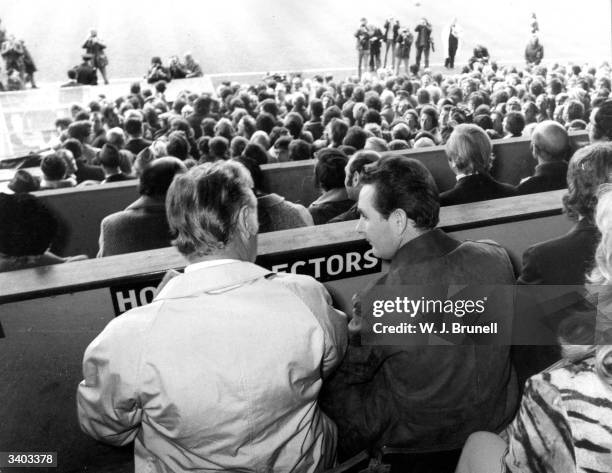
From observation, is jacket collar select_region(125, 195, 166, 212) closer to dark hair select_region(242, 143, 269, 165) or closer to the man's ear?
dark hair select_region(242, 143, 269, 165)

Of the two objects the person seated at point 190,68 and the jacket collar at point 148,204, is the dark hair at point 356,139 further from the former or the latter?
the person seated at point 190,68

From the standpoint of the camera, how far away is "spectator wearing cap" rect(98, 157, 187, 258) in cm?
349

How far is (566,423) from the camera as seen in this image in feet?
3.47

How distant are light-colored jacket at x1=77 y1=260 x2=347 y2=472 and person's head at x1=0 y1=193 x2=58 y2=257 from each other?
1268mm

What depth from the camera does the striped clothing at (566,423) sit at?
1.03 m

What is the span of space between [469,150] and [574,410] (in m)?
2.83

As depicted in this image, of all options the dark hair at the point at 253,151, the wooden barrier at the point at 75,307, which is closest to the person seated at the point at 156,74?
the dark hair at the point at 253,151

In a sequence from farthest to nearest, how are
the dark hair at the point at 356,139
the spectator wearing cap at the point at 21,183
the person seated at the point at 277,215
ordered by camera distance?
the dark hair at the point at 356,139 < the spectator wearing cap at the point at 21,183 < the person seated at the point at 277,215

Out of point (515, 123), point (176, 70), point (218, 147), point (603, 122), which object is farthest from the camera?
point (176, 70)

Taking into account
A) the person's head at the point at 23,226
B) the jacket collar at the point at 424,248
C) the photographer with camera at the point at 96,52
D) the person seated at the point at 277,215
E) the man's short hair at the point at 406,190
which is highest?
the photographer with camera at the point at 96,52

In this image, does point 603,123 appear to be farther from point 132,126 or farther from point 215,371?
point 132,126

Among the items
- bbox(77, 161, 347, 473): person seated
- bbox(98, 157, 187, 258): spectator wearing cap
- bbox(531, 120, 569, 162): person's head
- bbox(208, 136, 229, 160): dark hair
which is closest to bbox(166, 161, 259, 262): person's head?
bbox(77, 161, 347, 473): person seated

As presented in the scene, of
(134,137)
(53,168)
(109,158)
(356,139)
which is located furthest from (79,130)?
(356,139)

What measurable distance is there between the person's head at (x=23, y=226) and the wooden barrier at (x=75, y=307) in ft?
1.30
